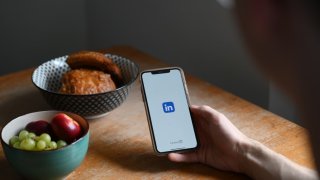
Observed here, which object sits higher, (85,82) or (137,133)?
(85,82)

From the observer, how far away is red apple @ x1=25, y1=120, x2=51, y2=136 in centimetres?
105

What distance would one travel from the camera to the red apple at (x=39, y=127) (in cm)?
105

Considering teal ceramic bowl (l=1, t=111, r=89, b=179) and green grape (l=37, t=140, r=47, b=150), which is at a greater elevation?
green grape (l=37, t=140, r=47, b=150)

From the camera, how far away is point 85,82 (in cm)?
122

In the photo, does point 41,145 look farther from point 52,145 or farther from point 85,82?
point 85,82

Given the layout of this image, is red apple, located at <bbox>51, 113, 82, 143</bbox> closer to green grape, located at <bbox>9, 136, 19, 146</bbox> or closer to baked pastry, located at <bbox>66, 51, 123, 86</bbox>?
green grape, located at <bbox>9, 136, 19, 146</bbox>

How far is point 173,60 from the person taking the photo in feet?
6.47

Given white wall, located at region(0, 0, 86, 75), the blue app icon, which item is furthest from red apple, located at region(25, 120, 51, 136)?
white wall, located at region(0, 0, 86, 75)

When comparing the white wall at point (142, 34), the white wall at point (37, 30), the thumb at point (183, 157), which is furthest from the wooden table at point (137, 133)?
the white wall at point (37, 30)

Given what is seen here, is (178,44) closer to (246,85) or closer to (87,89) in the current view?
(246,85)

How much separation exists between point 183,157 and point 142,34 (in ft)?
3.60

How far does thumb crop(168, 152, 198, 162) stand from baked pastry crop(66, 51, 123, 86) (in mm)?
307

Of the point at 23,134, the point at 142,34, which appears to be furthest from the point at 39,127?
the point at 142,34

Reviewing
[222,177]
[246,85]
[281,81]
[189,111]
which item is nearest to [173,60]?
[246,85]
